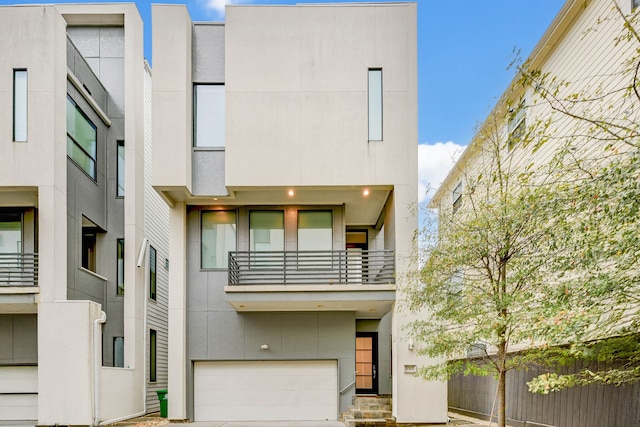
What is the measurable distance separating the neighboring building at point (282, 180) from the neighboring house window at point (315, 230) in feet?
1.42

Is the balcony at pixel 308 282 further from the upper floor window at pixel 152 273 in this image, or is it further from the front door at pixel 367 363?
the upper floor window at pixel 152 273

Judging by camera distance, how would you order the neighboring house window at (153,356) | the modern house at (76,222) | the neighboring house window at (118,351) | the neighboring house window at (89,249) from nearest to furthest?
the modern house at (76,222)
the neighboring house window at (118,351)
the neighboring house window at (89,249)
the neighboring house window at (153,356)

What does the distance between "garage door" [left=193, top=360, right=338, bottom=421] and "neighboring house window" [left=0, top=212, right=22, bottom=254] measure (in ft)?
19.9

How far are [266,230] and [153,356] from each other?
669 cm

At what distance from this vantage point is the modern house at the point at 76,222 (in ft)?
37.2

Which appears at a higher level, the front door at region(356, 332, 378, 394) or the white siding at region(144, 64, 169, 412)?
the white siding at region(144, 64, 169, 412)

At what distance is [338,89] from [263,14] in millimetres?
2749

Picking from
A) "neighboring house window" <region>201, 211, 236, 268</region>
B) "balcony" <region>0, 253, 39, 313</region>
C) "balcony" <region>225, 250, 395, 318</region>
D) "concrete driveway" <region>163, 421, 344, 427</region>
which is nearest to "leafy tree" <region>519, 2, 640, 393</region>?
"balcony" <region>225, 250, 395, 318</region>

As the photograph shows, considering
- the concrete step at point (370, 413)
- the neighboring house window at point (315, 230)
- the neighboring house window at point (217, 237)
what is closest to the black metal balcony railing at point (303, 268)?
the neighboring house window at point (315, 230)

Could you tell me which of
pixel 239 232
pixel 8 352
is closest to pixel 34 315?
pixel 8 352

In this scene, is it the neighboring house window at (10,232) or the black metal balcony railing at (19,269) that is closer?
the black metal balcony railing at (19,269)

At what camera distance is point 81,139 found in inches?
552

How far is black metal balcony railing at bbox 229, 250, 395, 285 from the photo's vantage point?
1238cm

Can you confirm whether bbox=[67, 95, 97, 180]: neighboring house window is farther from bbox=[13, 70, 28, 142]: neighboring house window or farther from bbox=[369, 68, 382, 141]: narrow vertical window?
bbox=[369, 68, 382, 141]: narrow vertical window
